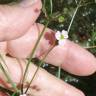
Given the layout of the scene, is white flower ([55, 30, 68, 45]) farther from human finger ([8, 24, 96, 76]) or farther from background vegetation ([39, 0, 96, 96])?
background vegetation ([39, 0, 96, 96])

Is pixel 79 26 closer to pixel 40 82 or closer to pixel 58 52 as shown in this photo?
pixel 58 52

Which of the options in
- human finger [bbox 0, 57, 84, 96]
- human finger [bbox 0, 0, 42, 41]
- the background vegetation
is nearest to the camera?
human finger [bbox 0, 0, 42, 41]

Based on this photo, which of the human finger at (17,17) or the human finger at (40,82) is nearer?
the human finger at (17,17)

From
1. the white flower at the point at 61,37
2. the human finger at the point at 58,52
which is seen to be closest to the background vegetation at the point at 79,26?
the human finger at the point at 58,52

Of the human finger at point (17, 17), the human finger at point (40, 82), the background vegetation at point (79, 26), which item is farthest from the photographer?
the background vegetation at point (79, 26)

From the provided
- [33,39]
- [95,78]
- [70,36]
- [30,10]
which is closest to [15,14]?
[30,10]

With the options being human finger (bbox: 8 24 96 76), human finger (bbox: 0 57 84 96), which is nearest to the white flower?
human finger (bbox: 8 24 96 76)

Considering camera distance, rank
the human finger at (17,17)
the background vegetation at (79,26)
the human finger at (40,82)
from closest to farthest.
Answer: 1. the human finger at (17,17)
2. the human finger at (40,82)
3. the background vegetation at (79,26)

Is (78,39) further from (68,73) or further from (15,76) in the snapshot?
(15,76)

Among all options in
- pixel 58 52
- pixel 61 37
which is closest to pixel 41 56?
pixel 58 52

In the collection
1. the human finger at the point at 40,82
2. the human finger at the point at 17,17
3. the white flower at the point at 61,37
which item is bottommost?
the human finger at the point at 40,82

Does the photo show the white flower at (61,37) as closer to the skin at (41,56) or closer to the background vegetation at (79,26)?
the skin at (41,56)
